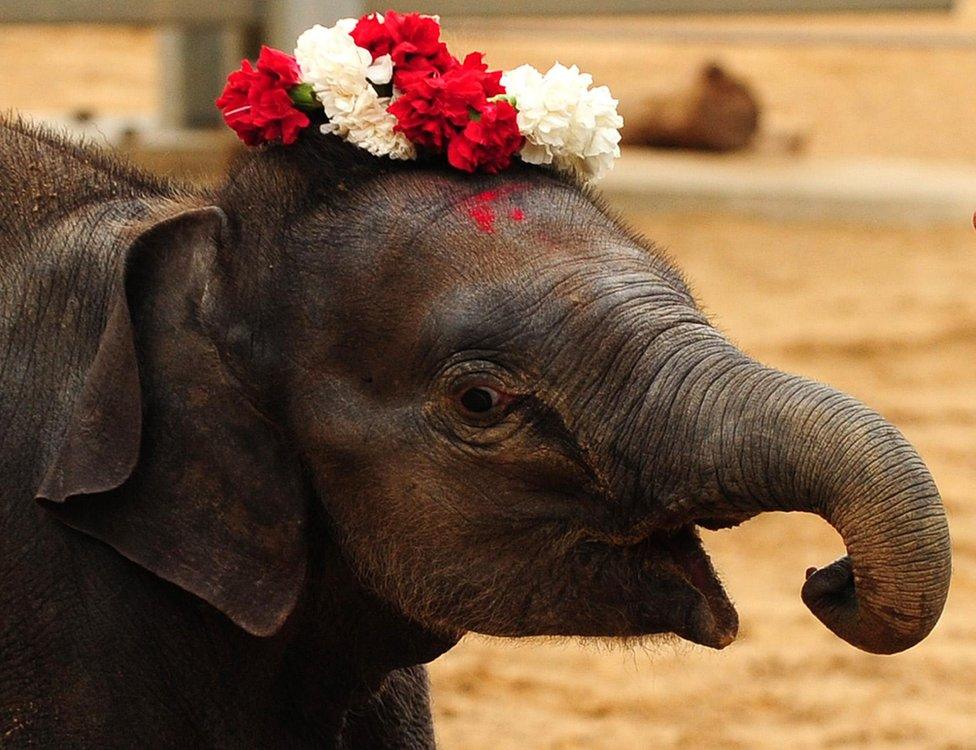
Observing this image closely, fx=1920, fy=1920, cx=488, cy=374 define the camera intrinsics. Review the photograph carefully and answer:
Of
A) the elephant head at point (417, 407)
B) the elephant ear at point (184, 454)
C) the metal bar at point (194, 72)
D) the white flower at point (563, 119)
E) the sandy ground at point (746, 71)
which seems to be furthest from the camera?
the sandy ground at point (746, 71)

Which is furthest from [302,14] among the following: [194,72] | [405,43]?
[405,43]

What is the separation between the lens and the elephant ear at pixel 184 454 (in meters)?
2.97

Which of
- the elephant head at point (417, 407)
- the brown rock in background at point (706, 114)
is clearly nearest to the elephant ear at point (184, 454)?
the elephant head at point (417, 407)

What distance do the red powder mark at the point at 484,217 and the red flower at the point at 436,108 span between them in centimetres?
13

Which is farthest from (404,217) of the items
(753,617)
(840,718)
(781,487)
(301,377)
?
(753,617)

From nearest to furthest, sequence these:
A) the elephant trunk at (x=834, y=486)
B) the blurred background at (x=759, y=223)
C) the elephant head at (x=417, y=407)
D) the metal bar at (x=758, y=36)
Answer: the elephant trunk at (x=834, y=486), the elephant head at (x=417, y=407), the blurred background at (x=759, y=223), the metal bar at (x=758, y=36)

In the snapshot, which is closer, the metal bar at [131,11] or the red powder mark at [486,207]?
the red powder mark at [486,207]

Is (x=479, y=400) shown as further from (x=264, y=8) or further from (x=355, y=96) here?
(x=264, y=8)

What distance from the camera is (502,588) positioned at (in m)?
2.98

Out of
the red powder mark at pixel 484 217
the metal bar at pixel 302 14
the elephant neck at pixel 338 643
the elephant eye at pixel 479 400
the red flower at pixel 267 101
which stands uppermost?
the red flower at pixel 267 101

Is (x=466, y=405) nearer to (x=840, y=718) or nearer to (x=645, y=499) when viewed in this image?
(x=645, y=499)

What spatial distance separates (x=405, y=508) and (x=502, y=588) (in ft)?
0.64

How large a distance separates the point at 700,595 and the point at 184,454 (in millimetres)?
834

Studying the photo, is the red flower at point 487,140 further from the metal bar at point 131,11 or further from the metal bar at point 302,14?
the metal bar at point 131,11
